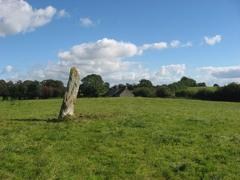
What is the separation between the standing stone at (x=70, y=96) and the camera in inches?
798

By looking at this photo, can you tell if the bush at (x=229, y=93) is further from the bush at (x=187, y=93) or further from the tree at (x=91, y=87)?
the tree at (x=91, y=87)

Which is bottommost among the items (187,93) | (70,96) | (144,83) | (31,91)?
(70,96)

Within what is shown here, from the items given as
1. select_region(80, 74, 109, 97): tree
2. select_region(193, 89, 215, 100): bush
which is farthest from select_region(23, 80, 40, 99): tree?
select_region(193, 89, 215, 100): bush

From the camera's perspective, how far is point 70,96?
20984mm

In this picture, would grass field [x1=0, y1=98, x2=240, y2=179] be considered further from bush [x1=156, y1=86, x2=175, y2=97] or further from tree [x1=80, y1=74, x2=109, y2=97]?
tree [x1=80, y1=74, x2=109, y2=97]

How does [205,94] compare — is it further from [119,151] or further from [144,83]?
[119,151]

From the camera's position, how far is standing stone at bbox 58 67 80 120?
20.3m

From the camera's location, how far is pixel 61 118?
20.0 metres

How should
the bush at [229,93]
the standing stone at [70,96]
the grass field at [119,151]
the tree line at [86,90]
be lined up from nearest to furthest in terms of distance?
1. the grass field at [119,151]
2. the standing stone at [70,96]
3. the bush at [229,93]
4. the tree line at [86,90]

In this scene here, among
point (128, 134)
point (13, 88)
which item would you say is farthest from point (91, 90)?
point (128, 134)

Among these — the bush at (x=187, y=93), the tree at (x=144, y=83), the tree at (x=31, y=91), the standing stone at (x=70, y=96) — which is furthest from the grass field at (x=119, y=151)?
the tree at (x=144, y=83)

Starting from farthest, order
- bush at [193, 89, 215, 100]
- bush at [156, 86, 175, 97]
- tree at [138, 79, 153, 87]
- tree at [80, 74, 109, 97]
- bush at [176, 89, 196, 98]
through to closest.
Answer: tree at [138, 79, 153, 87]
tree at [80, 74, 109, 97]
bush at [156, 86, 175, 97]
bush at [176, 89, 196, 98]
bush at [193, 89, 215, 100]

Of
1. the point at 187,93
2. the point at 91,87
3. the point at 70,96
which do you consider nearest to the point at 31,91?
the point at 91,87

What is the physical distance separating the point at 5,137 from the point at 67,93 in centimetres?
661
